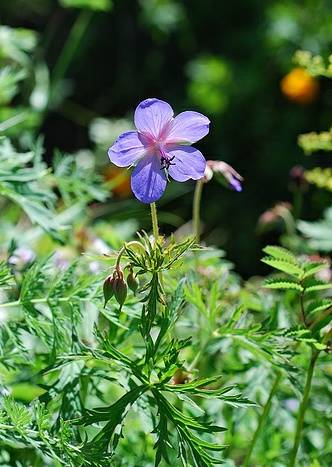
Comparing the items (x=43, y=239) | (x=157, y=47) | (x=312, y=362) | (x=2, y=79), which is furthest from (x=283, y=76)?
(x=312, y=362)

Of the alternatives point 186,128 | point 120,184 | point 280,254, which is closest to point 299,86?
point 120,184

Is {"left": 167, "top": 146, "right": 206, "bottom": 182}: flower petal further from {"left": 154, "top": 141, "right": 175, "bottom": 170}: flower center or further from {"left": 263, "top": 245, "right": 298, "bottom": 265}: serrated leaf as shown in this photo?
{"left": 263, "top": 245, "right": 298, "bottom": 265}: serrated leaf

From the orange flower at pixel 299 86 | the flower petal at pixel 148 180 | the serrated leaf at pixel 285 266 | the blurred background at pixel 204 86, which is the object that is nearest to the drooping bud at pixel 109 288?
the flower petal at pixel 148 180

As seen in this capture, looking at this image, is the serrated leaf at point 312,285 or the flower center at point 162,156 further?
the serrated leaf at point 312,285

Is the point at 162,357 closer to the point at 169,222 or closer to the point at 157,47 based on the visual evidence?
the point at 169,222

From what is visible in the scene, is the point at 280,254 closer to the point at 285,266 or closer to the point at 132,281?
the point at 285,266

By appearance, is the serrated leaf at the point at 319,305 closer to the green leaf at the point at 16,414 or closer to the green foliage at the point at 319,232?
the green leaf at the point at 16,414
